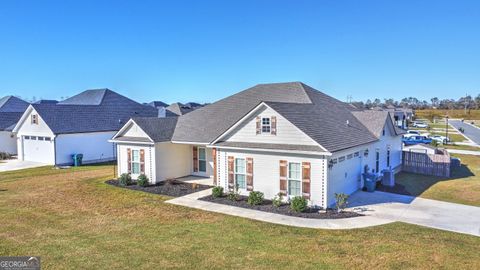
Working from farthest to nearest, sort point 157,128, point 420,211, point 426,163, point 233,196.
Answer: point 426,163 < point 157,128 < point 233,196 < point 420,211

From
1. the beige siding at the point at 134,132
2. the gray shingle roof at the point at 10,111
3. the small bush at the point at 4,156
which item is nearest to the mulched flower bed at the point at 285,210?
the beige siding at the point at 134,132

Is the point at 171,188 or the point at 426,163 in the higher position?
the point at 426,163

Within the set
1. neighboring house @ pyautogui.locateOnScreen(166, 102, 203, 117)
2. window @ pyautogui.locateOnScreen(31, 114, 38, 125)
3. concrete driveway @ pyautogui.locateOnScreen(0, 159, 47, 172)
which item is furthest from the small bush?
neighboring house @ pyautogui.locateOnScreen(166, 102, 203, 117)

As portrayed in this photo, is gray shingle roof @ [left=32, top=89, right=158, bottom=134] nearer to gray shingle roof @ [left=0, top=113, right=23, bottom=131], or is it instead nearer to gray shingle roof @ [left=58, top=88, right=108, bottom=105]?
gray shingle roof @ [left=58, top=88, right=108, bottom=105]

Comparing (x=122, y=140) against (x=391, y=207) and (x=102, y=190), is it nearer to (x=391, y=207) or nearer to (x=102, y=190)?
(x=102, y=190)

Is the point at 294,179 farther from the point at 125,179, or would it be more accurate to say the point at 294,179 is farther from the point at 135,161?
the point at 135,161

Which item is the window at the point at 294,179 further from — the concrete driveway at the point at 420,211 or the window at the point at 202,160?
the window at the point at 202,160

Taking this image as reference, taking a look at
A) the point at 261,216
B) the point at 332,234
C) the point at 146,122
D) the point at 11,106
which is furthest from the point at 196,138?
the point at 11,106

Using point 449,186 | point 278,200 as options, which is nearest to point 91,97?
point 278,200
